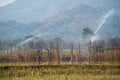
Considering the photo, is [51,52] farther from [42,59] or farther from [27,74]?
[27,74]

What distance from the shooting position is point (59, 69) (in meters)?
24.9

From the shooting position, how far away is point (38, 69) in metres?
24.7

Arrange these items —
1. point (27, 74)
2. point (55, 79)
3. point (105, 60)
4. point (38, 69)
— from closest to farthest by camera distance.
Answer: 1. point (55, 79)
2. point (27, 74)
3. point (38, 69)
4. point (105, 60)

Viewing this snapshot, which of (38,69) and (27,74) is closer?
(27,74)

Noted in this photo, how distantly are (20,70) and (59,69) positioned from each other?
2975mm

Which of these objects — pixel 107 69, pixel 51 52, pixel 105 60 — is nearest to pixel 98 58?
pixel 105 60

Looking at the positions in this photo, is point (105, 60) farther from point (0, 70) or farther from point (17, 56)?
point (0, 70)

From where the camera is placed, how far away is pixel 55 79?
743 inches

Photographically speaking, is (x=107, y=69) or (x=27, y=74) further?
(x=107, y=69)

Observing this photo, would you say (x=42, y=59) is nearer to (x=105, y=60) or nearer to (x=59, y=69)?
(x=105, y=60)

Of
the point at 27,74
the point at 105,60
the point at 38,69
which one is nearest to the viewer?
the point at 27,74

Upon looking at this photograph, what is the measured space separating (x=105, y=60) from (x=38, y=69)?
10.2 metres

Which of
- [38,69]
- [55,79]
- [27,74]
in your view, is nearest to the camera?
[55,79]

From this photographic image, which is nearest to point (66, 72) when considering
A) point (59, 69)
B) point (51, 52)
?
point (59, 69)
